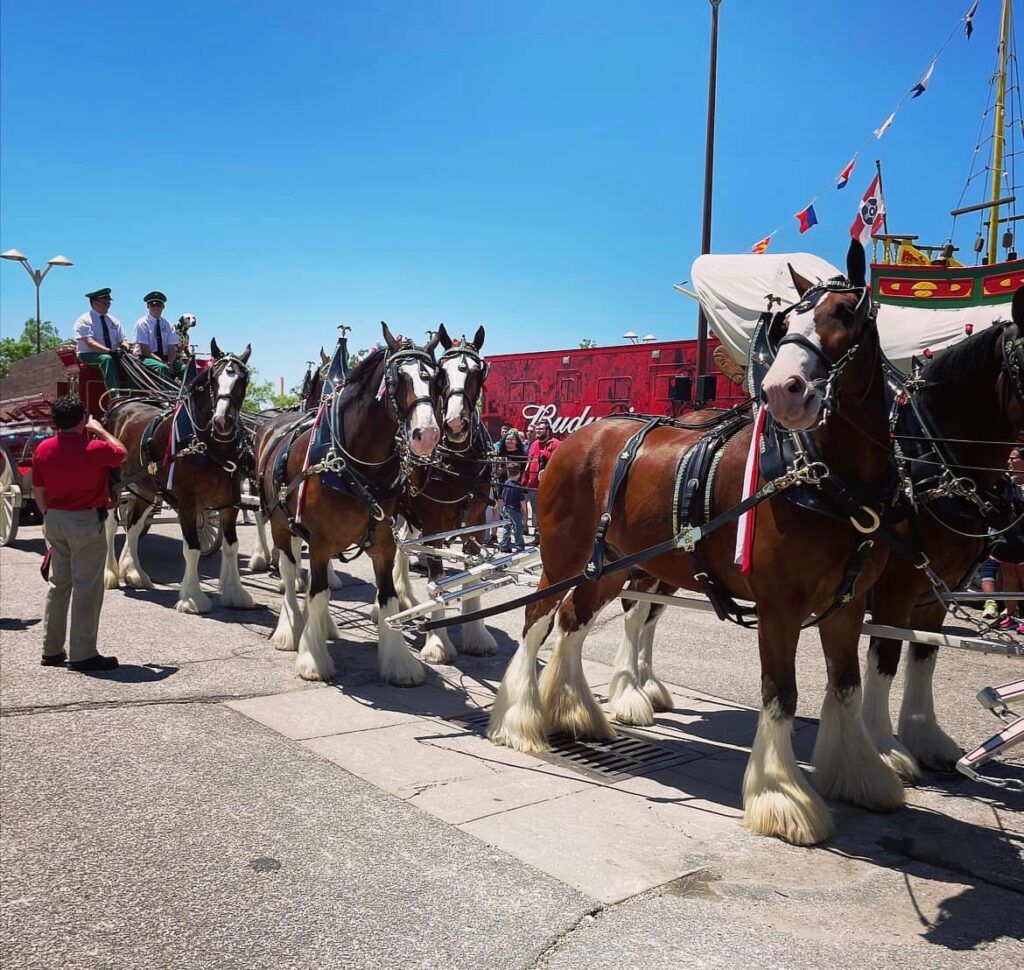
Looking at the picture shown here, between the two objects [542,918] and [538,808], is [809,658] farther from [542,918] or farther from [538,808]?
[542,918]

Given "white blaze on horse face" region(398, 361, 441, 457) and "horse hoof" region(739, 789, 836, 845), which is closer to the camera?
"horse hoof" region(739, 789, 836, 845)

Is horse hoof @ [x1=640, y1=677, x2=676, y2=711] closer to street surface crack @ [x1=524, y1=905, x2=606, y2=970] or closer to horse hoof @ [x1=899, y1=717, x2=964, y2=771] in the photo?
horse hoof @ [x1=899, y1=717, x2=964, y2=771]

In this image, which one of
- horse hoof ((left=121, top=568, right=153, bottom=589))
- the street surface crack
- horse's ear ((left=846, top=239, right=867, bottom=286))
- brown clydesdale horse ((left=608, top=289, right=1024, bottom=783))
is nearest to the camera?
the street surface crack

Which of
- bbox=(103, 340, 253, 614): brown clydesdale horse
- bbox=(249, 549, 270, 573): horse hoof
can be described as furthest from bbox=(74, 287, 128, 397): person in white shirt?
bbox=(249, 549, 270, 573): horse hoof

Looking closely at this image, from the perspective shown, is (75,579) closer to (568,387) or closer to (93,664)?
(93,664)

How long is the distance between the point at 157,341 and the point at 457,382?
22.0 ft

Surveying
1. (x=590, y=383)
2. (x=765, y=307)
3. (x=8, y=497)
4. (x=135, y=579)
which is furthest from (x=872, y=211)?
(x=8, y=497)

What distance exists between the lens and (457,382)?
6555 mm

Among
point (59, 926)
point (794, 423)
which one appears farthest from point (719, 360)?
point (59, 926)

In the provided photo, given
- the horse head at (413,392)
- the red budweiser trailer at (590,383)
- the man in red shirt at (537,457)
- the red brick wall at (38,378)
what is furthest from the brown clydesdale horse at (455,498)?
the red budweiser trailer at (590,383)

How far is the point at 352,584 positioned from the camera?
36.4ft

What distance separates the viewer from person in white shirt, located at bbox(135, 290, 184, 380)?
11169mm

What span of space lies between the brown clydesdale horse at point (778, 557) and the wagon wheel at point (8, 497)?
31.0ft

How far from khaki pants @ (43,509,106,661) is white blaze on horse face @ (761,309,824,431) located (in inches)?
203
